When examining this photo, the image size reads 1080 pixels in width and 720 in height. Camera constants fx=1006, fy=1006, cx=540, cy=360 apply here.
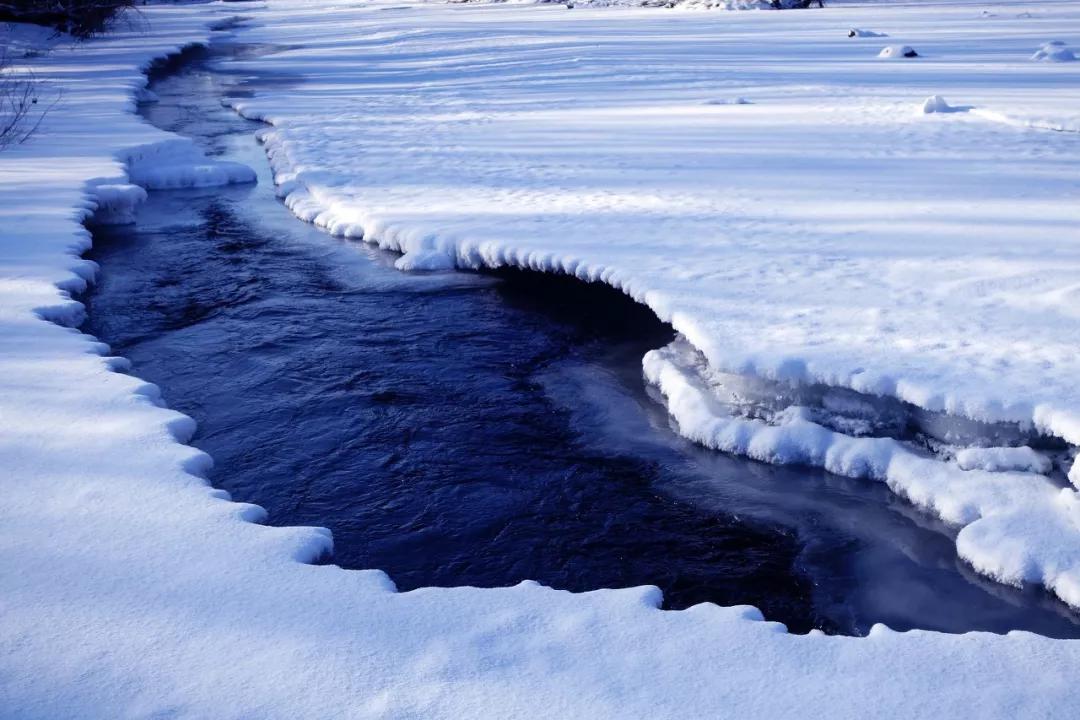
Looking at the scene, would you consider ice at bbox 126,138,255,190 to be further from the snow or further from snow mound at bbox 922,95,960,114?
snow mound at bbox 922,95,960,114

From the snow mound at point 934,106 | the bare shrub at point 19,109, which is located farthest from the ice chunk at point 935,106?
the bare shrub at point 19,109

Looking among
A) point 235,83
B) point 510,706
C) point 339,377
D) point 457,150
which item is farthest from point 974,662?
point 235,83

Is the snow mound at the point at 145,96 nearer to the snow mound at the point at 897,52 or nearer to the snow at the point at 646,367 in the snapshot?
the snow at the point at 646,367

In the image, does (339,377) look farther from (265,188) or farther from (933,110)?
(933,110)

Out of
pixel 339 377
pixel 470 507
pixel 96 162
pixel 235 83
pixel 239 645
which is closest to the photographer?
pixel 239 645

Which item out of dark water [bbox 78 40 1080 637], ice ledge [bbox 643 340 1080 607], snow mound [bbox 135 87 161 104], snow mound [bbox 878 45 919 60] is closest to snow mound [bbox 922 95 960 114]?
snow mound [bbox 878 45 919 60]

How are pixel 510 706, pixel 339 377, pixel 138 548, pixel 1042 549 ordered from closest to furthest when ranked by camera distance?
pixel 510 706, pixel 138 548, pixel 1042 549, pixel 339 377
